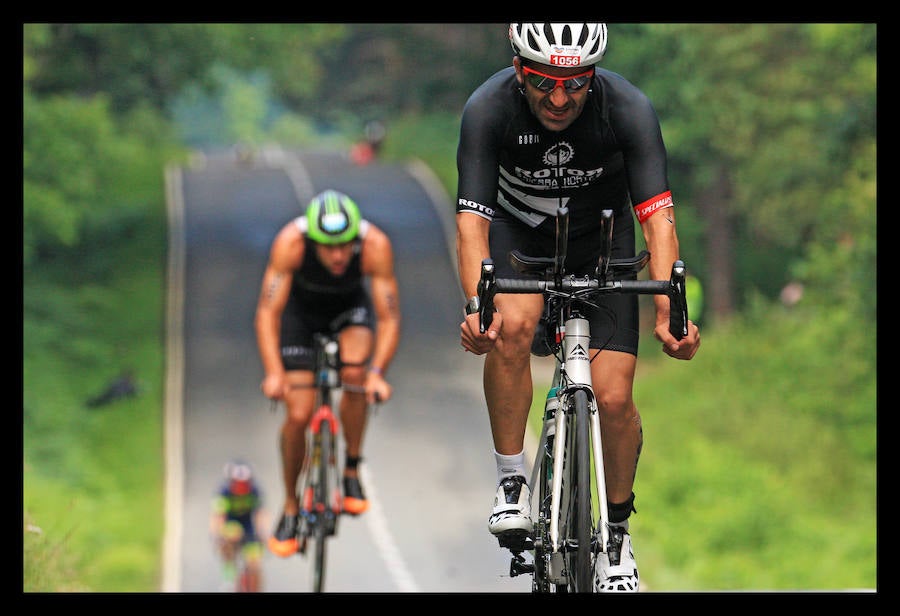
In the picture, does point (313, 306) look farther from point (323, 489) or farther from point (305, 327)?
point (323, 489)

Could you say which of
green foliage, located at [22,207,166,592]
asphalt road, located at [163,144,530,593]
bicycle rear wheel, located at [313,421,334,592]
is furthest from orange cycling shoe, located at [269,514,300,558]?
asphalt road, located at [163,144,530,593]

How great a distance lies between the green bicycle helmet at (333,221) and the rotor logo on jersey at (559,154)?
4247mm

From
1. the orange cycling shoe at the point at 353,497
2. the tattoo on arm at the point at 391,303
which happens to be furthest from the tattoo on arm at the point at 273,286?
the orange cycling shoe at the point at 353,497

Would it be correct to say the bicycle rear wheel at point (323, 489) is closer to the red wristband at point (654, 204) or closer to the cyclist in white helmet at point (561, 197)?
the cyclist in white helmet at point (561, 197)

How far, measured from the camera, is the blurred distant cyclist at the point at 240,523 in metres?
14.9

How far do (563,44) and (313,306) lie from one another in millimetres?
5242

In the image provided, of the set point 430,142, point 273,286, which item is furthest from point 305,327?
point 430,142

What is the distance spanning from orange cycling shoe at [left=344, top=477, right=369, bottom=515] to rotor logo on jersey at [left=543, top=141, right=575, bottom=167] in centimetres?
520

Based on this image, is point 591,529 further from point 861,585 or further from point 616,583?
point 861,585

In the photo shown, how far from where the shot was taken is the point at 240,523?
15062 mm

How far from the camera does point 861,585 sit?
19.6 meters

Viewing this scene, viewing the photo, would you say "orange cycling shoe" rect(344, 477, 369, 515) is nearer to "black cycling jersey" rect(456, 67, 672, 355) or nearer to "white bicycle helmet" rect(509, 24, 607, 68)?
"black cycling jersey" rect(456, 67, 672, 355)

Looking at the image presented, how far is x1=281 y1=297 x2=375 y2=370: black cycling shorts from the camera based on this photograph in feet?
34.3

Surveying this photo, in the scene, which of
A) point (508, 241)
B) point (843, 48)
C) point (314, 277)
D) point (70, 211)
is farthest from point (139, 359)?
point (508, 241)
